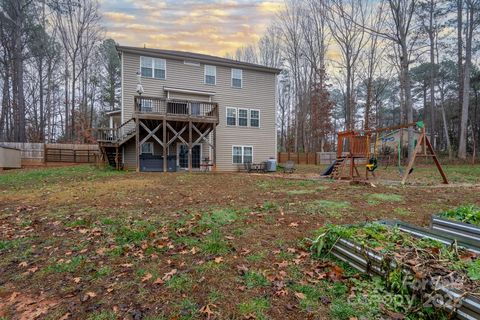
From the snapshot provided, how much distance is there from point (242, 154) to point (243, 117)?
263 centimetres

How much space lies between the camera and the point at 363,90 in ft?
113

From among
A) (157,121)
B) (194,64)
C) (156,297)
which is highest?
(194,64)

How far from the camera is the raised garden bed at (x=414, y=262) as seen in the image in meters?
1.97

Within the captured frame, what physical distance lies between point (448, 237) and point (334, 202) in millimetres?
3309

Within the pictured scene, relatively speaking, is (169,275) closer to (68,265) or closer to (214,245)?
(214,245)

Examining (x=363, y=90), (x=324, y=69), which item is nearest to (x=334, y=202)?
(x=324, y=69)

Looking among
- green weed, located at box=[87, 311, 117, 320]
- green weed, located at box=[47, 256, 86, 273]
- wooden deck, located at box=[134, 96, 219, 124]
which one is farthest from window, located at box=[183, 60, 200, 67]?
green weed, located at box=[87, 311, 117, 320]

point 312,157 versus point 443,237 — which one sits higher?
point 312,157

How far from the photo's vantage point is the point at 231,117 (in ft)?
58.6

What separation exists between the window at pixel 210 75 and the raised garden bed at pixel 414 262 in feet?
51.4

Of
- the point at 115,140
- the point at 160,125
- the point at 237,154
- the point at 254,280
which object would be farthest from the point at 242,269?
the point at 237,154

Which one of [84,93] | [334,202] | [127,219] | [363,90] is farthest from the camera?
[363,90]

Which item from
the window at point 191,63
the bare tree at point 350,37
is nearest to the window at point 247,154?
the window at point 191,63

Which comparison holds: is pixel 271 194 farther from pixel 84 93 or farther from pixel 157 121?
pixel 84 93
